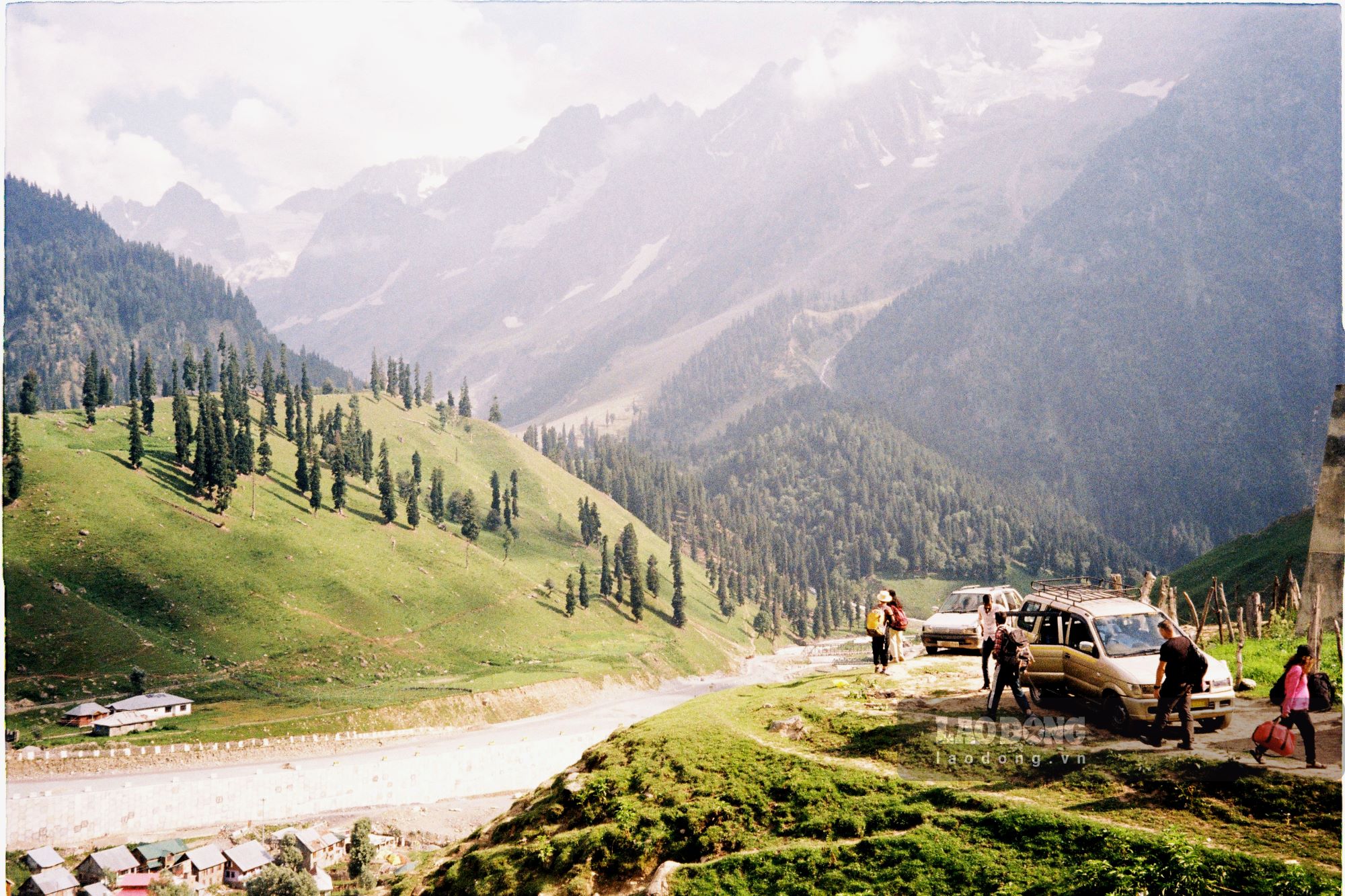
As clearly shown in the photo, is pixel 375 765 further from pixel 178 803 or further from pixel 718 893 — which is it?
pixel 718 893

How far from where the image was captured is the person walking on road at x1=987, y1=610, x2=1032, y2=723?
24.4 meters

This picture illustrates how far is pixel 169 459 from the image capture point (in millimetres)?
120688

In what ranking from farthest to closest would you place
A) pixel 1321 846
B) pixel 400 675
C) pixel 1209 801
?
pixel 400 675
pixel 1209 801
pixel 1321 846

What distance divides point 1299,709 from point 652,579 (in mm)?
147516

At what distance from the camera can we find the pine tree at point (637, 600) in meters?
152

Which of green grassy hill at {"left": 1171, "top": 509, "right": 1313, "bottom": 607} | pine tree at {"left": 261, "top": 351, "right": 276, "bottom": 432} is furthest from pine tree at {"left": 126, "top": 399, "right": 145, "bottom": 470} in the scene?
green grassy hill at {"left": 1171, "top": 509, "right": 1313, "bottom": 607}

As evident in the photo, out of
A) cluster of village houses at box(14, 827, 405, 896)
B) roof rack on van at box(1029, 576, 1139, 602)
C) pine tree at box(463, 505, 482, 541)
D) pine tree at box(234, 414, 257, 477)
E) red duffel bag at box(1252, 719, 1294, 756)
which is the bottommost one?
cluster of village houses at box(14, 827, 405, 896)

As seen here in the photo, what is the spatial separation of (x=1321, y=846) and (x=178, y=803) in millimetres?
79651

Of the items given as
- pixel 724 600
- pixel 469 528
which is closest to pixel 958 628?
pixel 469 528

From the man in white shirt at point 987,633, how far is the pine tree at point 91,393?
440ft

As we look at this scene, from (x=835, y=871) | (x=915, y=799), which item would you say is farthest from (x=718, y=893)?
(x=915, y=799)

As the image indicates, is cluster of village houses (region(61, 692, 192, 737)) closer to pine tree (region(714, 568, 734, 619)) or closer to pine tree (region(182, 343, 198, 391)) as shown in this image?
pine tree (region(182, 343, 198, 391))

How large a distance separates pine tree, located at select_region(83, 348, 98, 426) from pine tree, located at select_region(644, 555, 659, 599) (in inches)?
3860

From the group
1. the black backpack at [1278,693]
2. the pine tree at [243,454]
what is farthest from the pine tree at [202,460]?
the black backpack at [1278,693]
